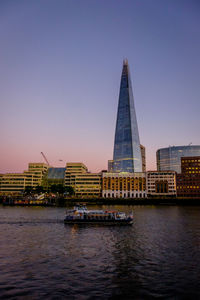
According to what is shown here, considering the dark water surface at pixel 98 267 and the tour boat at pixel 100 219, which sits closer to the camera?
the dark water surface at pixel 98 267

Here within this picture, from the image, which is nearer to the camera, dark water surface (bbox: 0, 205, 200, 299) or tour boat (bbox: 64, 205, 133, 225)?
dark water surface (bbox: 0, 205, 200, 299)

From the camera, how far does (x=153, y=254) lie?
A: 35.2m

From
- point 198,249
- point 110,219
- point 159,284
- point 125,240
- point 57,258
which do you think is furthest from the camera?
point 110,219

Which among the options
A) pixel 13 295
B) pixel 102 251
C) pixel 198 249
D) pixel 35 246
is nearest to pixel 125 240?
pixel 102 251

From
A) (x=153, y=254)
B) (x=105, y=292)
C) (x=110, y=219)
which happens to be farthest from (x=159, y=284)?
(x=110, y=219)

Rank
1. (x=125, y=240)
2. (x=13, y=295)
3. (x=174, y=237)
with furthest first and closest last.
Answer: (x=174, y=237)
(x=125, y=240)
(x=13, y=295)

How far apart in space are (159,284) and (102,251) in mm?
13676

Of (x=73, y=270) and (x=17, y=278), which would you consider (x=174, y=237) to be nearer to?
(x=73, y=270)

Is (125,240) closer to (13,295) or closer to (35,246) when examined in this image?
(35,246)

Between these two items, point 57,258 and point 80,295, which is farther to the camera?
point 57,258

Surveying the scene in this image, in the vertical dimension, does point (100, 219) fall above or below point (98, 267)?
above

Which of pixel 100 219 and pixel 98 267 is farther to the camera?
pixel 100 219

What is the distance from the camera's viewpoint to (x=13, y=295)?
2125 centimetres

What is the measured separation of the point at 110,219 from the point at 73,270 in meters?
41.3
